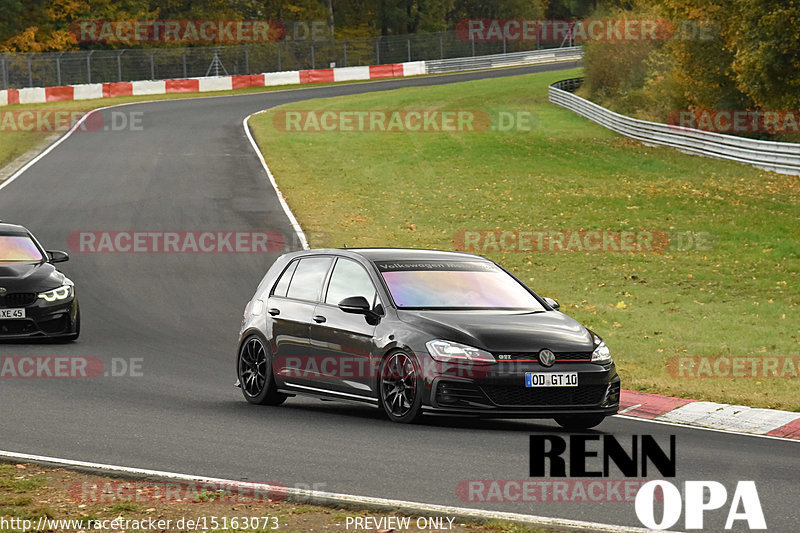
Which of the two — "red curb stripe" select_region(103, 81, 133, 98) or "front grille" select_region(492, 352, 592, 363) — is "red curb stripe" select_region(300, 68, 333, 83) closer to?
"red curb stripe" select_region(103, 81, 133, 98)

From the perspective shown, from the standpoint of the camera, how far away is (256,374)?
11.8m

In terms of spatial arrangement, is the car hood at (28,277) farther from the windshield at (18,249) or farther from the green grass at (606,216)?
the green grass at (606,216)

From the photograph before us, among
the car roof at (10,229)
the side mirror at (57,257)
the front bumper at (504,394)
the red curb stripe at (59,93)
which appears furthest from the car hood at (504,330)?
the red curb stripe at (59,93)

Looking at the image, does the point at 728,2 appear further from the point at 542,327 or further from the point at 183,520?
the point at 183,520

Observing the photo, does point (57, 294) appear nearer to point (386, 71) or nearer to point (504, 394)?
point (504, 394)

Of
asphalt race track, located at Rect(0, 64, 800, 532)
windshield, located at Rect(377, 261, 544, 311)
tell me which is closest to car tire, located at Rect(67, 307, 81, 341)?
asphalt race track, located at Rect(0, 64, 800, 532)

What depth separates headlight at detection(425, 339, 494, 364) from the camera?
9.73 m

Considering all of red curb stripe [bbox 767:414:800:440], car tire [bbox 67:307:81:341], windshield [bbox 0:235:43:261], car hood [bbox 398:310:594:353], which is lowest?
car tire [bbox 67:307:81:341]

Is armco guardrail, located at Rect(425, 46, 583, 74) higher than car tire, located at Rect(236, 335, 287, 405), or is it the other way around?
armco guardrail, located at Rect(425, 46, 583, 74)

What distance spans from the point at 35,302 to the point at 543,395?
27.3 ft

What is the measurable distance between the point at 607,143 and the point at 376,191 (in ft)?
48.7

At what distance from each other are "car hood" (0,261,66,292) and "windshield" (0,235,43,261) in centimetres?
24

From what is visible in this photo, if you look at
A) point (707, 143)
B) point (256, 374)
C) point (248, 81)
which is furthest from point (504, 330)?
point (248, 81)

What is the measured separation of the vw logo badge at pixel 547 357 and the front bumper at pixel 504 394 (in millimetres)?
43
